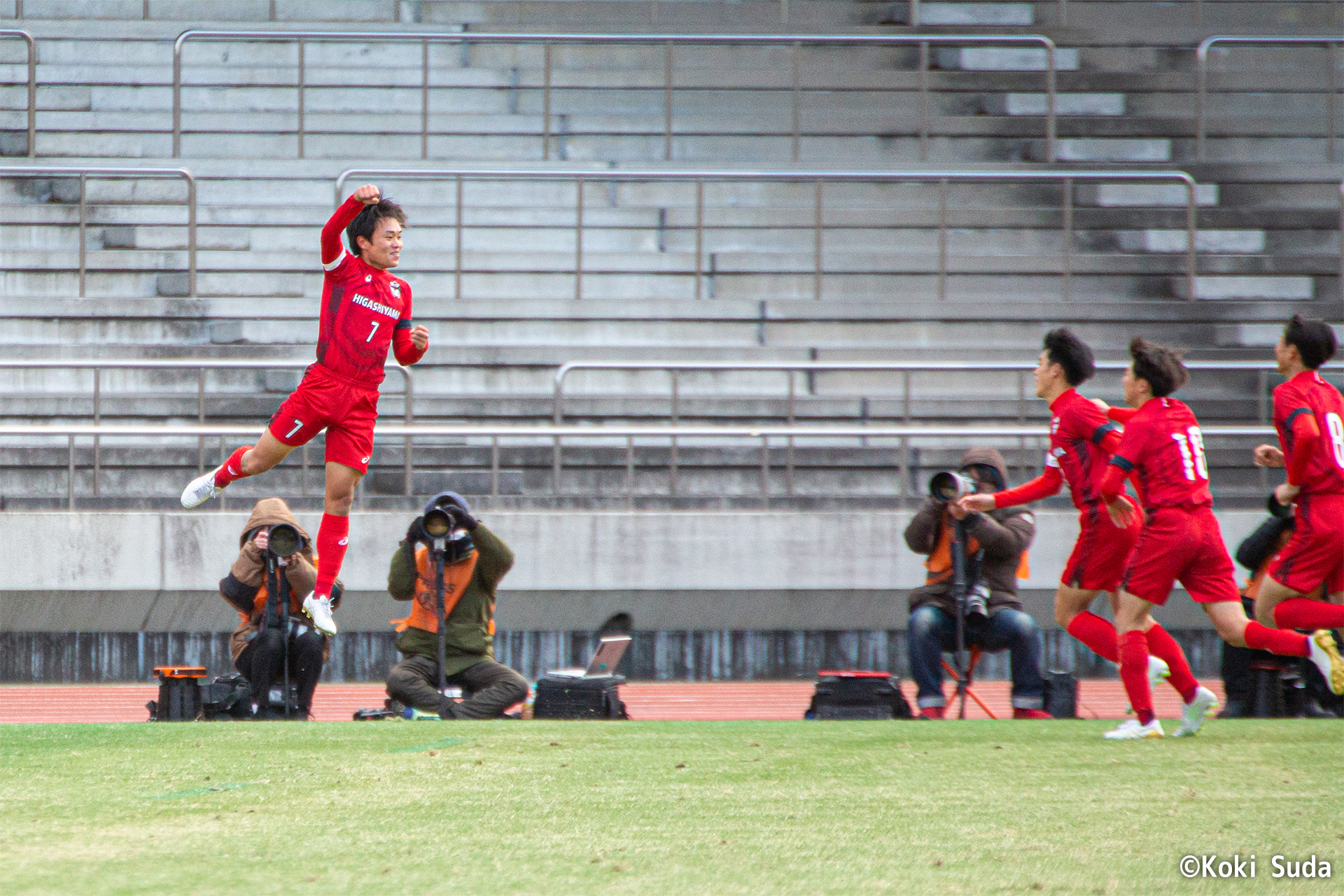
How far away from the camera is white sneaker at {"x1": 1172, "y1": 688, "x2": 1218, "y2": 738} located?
22.9 feet

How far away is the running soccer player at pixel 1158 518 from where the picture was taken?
7004 millimetres

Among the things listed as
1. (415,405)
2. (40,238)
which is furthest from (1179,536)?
(40,238)

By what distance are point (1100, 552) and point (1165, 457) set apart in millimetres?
626

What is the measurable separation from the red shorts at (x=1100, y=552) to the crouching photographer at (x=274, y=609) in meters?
3.79

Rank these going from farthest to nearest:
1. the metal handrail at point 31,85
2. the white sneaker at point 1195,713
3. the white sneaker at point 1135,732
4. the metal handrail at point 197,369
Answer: the metal handrail at point 31,85, the metal handrail at point 197,369, the white sneaker at point 1195,713, the white sneaker at point 1135,732

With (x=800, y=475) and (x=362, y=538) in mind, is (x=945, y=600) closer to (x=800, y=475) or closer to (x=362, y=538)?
(x=800, y=475)

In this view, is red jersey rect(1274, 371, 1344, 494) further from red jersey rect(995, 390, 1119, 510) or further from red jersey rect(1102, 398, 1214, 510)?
red jersey rect(995, 390, 1119, 510)

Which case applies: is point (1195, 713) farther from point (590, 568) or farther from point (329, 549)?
point (590, 568)

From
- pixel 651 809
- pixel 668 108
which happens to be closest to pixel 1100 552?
pixel 651 809

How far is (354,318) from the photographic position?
22.9 ft

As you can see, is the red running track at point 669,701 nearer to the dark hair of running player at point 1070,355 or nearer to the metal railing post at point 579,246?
the dark hair of running player at point 1070,355

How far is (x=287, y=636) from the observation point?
27.7 ft

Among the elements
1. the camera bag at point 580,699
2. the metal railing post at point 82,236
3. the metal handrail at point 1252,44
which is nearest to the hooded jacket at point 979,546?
the camera bag at point 580,699

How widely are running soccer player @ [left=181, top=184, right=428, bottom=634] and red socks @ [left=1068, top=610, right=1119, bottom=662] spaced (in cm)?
348
